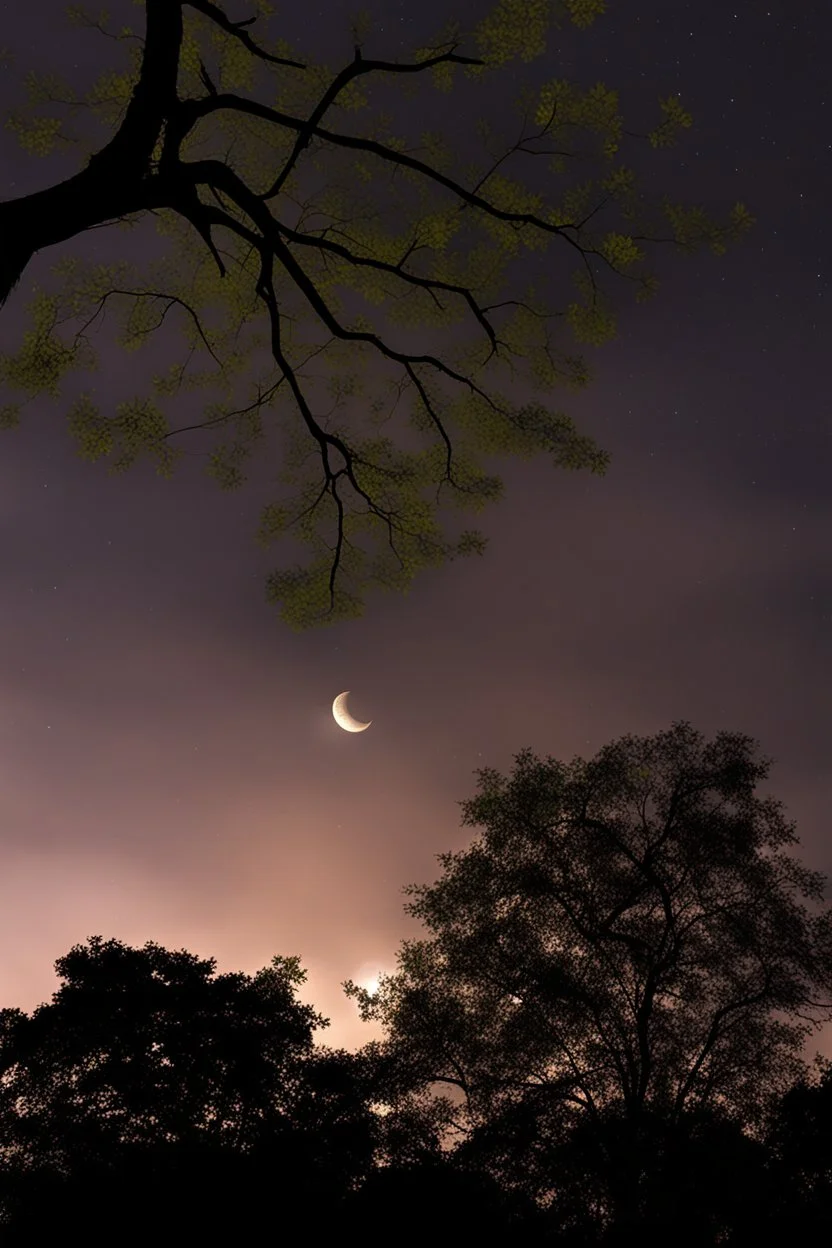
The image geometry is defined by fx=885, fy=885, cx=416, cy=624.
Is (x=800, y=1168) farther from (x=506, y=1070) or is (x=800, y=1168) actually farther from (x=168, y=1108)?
(x=168, y=1108)

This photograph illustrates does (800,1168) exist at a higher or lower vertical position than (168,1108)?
lower

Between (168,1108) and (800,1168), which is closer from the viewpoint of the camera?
(800,1168)

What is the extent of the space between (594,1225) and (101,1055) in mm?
13657

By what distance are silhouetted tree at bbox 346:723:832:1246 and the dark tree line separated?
60 millimetres

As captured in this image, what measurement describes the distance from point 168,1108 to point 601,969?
39.2ft

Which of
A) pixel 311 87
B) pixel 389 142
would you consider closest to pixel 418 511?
pixel 389 142

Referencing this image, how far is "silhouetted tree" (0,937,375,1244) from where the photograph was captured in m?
19.5

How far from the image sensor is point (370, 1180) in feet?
67.2

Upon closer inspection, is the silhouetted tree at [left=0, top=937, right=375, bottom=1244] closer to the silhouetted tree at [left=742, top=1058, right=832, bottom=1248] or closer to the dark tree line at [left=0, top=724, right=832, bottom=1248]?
the dark tree line at [left=0, top=724, right=832, bottom=1248]

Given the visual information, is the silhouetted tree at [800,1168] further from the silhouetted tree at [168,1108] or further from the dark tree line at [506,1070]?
the silhouetted tree at [168,1108]

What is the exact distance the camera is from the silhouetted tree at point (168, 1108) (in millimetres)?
19500

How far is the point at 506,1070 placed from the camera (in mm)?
20797

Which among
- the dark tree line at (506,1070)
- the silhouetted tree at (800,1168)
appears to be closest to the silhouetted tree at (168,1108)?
the dark tree line at (506,1070)

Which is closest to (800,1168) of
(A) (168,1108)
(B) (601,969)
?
(B) (601,969)
